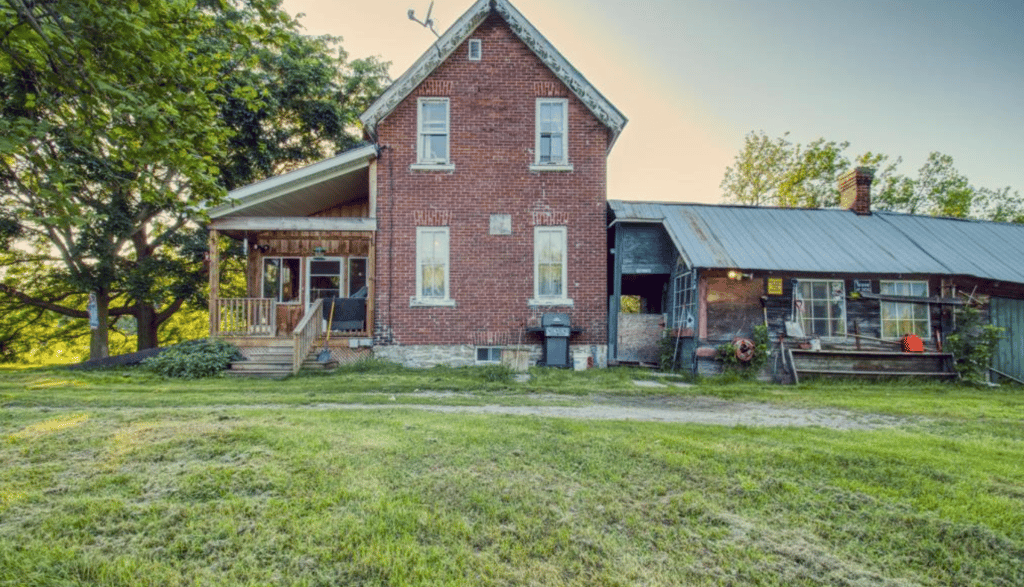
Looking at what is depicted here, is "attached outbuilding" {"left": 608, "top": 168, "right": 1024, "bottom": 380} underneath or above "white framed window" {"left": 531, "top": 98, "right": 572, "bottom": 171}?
underneath

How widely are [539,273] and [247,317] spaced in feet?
25.6

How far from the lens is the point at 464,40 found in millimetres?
13352

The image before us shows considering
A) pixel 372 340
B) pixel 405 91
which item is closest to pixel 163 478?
pixel 372 340

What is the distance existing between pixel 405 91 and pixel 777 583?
43.4ft

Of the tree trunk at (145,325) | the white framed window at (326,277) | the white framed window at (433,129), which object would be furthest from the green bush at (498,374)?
the tree trunk at (145,325)

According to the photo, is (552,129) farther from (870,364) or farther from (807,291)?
(870,364)

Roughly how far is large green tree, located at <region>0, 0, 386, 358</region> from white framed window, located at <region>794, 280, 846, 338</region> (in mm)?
12028

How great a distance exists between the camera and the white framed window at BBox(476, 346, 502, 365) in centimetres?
1296

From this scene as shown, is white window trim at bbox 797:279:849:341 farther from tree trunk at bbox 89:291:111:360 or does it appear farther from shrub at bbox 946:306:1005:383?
tree trunk at bbox 89:291:111:360

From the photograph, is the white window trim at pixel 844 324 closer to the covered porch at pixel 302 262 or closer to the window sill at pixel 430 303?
the window sill at pixel 430 303

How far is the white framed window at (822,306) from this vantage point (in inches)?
474

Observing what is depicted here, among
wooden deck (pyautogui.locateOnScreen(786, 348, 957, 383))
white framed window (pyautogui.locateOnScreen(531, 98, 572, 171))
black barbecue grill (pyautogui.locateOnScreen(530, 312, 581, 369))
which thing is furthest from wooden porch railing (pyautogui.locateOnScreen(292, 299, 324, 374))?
wooden deck (pyautogui.locateOnScreen(786, 348, 957, 383))

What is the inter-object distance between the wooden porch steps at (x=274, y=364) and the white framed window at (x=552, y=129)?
25.7ft

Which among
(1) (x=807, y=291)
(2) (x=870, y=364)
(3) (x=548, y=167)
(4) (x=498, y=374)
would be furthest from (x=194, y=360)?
(2) (x=870, y=364)
